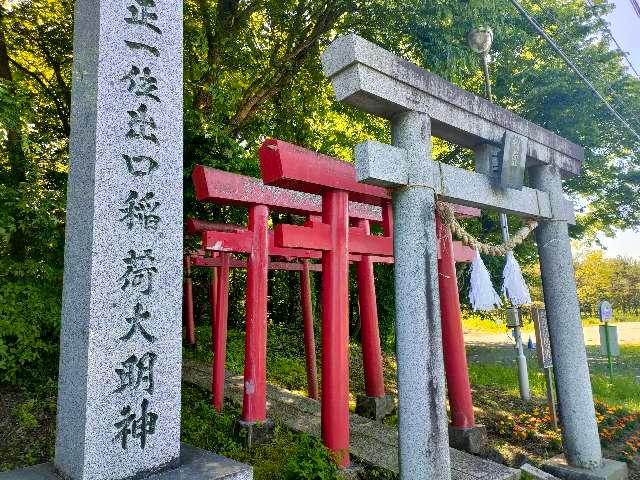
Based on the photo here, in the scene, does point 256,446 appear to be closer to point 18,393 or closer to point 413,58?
point 18,393

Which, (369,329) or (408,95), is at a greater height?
(408,95)

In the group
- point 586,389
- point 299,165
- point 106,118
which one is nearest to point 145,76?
point 106,118

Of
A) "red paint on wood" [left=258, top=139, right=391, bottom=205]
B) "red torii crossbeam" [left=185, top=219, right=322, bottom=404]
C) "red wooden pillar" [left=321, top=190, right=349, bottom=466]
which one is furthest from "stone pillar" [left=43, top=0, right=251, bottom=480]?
"red torii crossbeam" [left=185, top=219, right=322, bottom=404]

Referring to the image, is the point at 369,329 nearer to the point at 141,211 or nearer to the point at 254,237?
the point at 254,237

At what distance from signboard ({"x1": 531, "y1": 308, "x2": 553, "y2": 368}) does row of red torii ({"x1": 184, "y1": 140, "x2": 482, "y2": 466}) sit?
129 centimetres

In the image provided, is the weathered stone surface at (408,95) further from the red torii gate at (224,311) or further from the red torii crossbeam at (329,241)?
the red torii gate at (224,311)

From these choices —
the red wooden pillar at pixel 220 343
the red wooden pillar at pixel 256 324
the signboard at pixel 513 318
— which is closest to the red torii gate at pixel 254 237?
the red wooden pillar at pixel 256 324

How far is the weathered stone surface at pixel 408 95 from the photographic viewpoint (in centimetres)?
346

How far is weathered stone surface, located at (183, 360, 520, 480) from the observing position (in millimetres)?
4750

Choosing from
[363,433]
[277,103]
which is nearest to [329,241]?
[363,433]

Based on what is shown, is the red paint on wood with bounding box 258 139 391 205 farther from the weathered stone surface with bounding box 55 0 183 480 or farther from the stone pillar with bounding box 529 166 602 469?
the stone pillar with bounding box 529 166 602 469

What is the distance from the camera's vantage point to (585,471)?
4.93m

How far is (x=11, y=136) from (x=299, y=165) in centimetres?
524

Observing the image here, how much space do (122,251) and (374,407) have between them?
5395 mm
